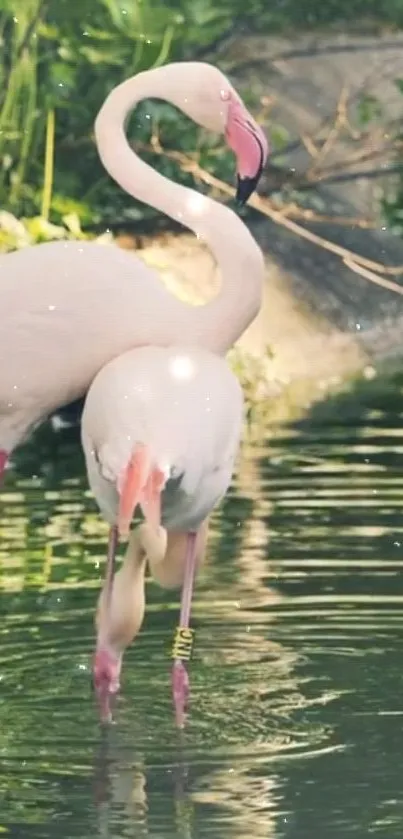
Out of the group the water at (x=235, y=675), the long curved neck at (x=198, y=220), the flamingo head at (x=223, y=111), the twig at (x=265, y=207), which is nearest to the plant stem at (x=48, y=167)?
the twig at (x=265, y=207)

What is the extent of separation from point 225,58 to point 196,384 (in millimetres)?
6905

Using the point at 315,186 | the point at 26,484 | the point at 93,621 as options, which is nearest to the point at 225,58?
the point at 315,186

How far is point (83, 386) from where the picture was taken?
162 inches

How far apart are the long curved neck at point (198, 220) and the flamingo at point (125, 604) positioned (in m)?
0.40

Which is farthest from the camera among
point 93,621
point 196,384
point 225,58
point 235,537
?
point 225,58

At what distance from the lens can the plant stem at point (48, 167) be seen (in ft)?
30.8

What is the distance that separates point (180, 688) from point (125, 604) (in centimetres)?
28

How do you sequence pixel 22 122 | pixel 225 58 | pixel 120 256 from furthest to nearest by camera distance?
pixel 225 58
pixel 22 122
pixel 120 256

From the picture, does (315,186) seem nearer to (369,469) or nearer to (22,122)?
(22,122)

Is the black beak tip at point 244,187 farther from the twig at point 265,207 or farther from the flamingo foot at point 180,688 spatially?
the twig at point 265,207

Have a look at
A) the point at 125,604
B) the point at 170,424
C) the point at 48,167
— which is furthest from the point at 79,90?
the point at 170,424

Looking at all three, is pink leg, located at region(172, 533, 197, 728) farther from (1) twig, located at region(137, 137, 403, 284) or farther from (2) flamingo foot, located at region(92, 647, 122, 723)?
(1) twig, located at region(137, 137, 403, 284)

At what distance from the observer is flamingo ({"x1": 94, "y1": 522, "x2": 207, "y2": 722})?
4.25 metres

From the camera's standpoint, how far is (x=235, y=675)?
14.2 ft
